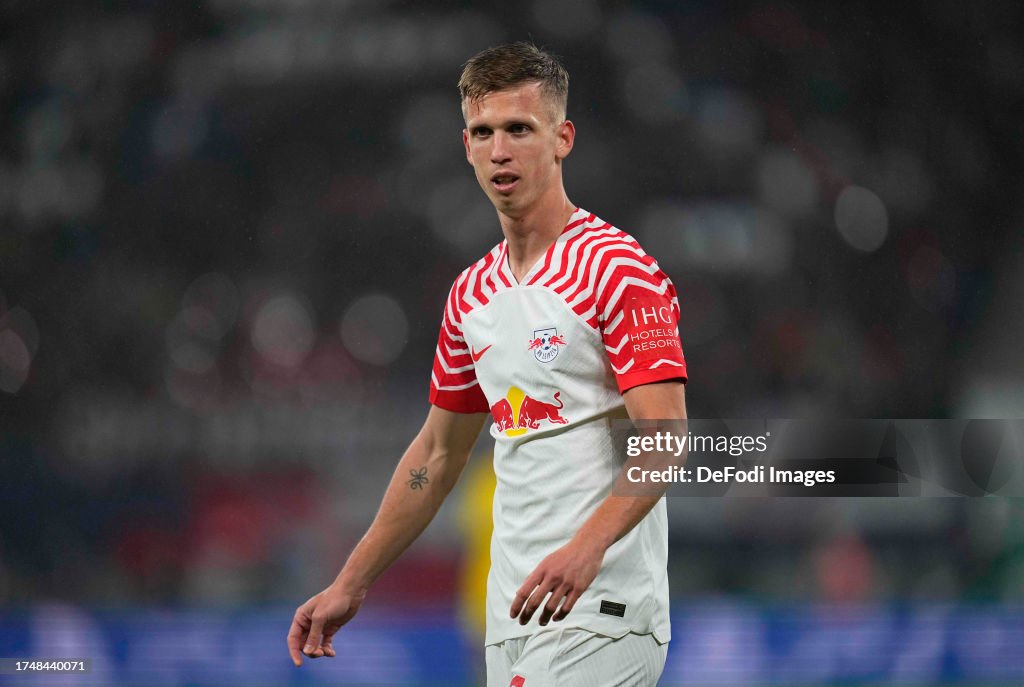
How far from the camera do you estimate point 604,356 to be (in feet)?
6.16

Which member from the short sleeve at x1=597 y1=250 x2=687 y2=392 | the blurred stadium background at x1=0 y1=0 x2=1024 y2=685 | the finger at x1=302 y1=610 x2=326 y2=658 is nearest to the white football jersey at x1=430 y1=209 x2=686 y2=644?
the short sleeve at x1=597 y1=250 x2=687 y2=392

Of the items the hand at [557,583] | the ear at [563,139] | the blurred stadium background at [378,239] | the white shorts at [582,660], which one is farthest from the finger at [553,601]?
the blurred stadium background at [378,239]

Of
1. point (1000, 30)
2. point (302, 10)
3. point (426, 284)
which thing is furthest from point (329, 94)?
point (1000, 30)

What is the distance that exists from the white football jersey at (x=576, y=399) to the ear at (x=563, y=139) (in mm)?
131

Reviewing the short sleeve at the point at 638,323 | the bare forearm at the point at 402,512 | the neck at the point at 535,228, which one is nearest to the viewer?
the short sleeve at the point at 638,323

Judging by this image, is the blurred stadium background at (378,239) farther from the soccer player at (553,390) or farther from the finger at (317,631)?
the soccer player at (553,390)

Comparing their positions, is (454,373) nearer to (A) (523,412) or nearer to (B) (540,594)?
(A) (523,412)

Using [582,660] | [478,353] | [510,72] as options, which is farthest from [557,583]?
[510,72]

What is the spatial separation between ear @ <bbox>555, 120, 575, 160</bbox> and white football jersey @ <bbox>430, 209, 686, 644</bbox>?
0.43ft

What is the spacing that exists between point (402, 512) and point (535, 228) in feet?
2.03

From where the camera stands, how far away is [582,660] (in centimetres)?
180

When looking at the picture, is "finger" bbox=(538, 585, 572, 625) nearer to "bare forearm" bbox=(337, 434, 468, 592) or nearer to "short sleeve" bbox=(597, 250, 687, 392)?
"short sleeve" bbox=(597, 250, 687, 392)

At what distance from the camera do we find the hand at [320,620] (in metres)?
2.04

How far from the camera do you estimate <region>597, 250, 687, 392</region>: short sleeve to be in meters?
1.76
